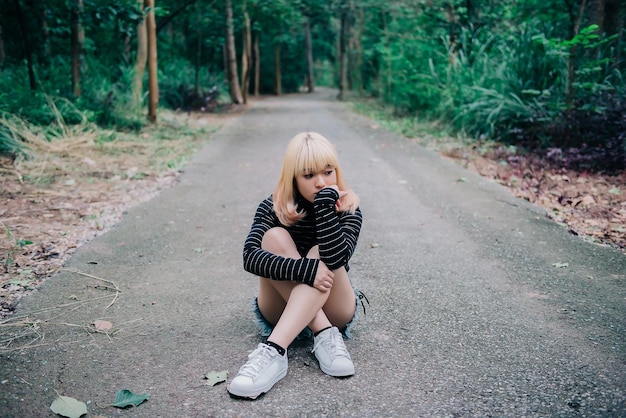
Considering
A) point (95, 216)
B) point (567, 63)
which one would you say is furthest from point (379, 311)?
point (567, 63)

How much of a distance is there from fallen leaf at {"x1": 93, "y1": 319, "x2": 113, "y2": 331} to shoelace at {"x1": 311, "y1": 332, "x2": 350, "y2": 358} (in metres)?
1.18

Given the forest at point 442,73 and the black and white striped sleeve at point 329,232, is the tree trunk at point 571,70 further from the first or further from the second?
the black and white striped sleeve at point 329,232

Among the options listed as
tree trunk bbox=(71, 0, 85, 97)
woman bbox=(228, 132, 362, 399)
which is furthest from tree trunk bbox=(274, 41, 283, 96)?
woman bbox=(228, 132, 362, 399)

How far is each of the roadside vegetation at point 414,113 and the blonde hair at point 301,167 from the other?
1796 millimetres

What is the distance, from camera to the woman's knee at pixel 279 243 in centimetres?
244

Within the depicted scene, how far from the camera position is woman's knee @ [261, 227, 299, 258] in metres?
2.44

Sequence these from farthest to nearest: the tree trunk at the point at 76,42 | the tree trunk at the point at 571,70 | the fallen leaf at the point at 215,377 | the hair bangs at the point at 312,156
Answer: the tree trunk at the point at 76,42 < the tree trunk at the point at 571,70 < the hair bangs at the point at 312,156 < the fallen leaf at the point at 215,377

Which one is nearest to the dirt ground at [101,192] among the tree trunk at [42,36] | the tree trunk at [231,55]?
the tree trunk at [42,36]

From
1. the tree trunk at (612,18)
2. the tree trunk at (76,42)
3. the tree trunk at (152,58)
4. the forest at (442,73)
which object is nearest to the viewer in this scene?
the forest at (442,73)

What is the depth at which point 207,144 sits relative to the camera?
960 centimetres

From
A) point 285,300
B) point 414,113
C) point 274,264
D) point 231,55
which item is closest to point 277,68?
point 231,55

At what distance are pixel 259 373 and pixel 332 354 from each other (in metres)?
0.36

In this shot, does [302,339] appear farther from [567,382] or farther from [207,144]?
[207,144]

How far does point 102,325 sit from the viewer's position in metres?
2.80
